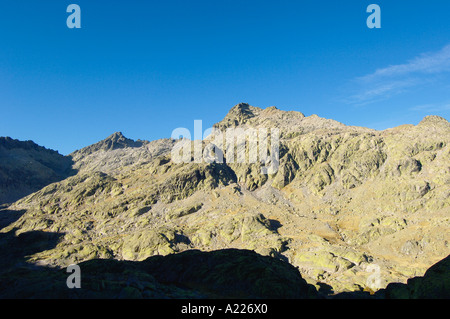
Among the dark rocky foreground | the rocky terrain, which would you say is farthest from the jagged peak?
the dark rocky foreground

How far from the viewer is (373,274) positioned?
8094 centimetres

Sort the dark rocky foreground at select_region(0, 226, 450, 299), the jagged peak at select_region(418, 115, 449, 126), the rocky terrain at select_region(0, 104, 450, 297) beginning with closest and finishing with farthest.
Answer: the dark rocky foreground at select_region(0, 226, 450, 299), the rocky terrain at select_region(0, 104, 450, 297), the jagged peak at select_region(418, 115, 449, 126)

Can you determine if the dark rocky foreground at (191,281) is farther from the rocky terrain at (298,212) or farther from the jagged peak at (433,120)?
the jagged peak at (433,120)

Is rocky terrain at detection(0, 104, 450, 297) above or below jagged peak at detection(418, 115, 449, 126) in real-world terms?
below

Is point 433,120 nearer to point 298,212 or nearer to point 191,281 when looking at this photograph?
point 298,212

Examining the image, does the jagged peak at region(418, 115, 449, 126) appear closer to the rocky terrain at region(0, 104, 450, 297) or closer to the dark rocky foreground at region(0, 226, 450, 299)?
the rocky terrain at region(0, 104, 450, 297)

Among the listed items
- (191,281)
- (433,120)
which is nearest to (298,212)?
(191,281)

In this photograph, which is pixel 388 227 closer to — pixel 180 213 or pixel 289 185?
pixel 289 185

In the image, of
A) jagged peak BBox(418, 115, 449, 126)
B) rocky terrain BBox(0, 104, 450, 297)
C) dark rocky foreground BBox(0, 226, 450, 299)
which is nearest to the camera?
dark rocky foreground BBox(0, 226, 450, 299)

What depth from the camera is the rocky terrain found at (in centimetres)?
9850

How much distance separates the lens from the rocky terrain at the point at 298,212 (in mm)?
98500

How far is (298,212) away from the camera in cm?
14862

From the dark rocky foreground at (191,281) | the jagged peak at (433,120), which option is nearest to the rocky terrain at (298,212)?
the jagged peak at (433,120)
